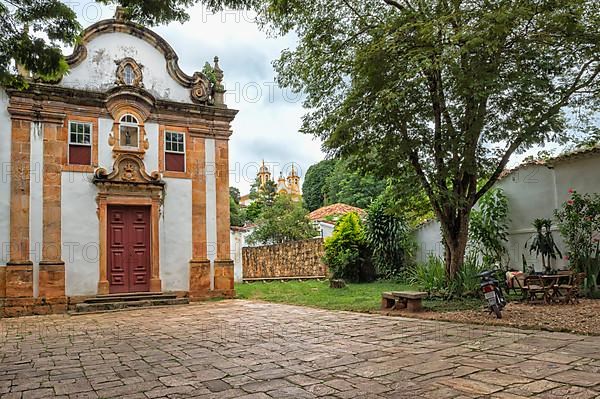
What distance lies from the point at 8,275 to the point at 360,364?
9.09 m

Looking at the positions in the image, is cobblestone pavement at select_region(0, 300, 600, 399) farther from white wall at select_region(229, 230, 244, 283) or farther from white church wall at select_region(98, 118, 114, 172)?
white wall at select_region(229, 230, 244, 283)

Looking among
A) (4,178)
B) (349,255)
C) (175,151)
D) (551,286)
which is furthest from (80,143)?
(551,286)

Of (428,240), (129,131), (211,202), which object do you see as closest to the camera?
(129,131)

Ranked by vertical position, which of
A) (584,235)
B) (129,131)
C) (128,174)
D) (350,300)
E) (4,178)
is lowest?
(350,300)

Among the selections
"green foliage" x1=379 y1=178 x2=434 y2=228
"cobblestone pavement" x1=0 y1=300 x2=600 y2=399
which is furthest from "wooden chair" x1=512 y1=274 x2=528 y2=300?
"cobblestone pavement" x1=0 y1=300 x2=600 y2=399

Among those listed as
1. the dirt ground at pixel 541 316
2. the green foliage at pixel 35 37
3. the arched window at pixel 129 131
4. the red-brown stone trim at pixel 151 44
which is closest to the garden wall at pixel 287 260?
the red-brown stone trim at pixel 151 44

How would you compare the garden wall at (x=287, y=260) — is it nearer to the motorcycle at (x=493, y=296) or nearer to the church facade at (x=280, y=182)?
the motorcycle at (x=493, y=296)

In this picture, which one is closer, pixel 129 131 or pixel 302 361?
pixel 302 361

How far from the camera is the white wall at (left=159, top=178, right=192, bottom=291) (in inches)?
484

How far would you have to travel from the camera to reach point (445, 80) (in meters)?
9.00

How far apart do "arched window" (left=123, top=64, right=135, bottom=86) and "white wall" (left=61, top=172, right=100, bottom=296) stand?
269cm

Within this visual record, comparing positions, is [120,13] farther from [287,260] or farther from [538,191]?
[287,260]

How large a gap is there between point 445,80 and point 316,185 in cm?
3912

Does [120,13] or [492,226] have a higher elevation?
[120,13]
